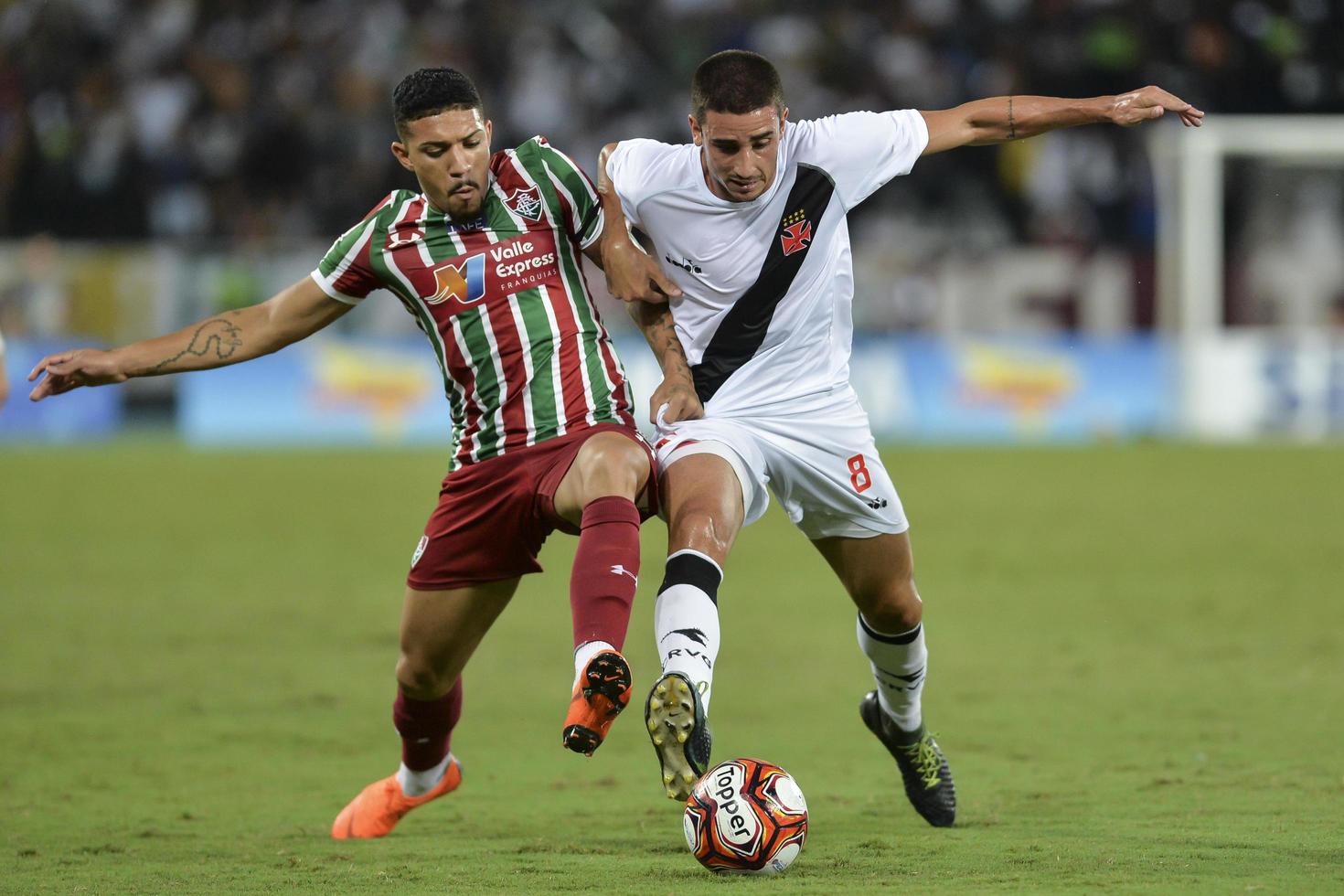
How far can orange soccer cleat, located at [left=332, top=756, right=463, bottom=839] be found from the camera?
18.7 feet

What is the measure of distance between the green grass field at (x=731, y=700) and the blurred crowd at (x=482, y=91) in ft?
20.1

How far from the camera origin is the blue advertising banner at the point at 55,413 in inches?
797

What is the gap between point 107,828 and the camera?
220 inches

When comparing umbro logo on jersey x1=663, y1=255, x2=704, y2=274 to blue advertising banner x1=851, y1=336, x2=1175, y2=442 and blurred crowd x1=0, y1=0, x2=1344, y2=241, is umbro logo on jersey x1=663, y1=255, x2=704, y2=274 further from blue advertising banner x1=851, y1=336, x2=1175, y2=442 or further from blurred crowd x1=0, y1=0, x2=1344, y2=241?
blurred crowd x1=0, y1=0, x2=1344, y2=241

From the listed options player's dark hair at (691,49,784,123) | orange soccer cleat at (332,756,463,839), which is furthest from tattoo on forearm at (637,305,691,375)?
orange soccer cleat at (332,756,463,839)

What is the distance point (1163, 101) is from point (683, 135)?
1660cm

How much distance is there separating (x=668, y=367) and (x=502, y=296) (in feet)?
1.83

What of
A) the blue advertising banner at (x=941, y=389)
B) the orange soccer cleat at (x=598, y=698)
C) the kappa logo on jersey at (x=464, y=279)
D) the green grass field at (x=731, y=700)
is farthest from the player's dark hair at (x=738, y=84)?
the blue advertising banner at (x=941, y=389)

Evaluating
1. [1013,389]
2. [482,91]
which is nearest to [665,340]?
[1013,389]

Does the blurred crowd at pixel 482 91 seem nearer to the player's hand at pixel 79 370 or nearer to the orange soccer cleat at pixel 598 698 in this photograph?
the player's hand at pixel 79 370

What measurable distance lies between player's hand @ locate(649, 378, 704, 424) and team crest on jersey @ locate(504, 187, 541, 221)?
66cm

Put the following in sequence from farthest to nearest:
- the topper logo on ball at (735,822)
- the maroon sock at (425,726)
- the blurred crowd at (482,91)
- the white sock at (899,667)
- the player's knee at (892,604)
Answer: the blurred crowd at (482,91) < the maroon sock at (425,726) < the white sock at (899,667) < the player's knee at (892,604) < the topper logo on ball at (735,822)

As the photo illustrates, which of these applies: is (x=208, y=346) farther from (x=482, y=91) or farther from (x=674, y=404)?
(x=482, y=91)

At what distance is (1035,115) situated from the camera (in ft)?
17.6
